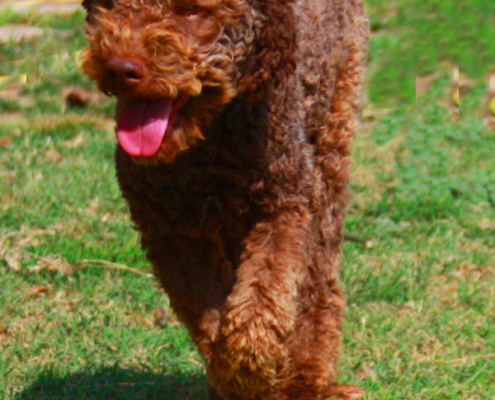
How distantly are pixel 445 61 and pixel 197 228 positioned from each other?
216 inches

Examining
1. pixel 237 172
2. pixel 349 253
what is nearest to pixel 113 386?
pixel 237 172

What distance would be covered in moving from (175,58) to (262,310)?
105cm

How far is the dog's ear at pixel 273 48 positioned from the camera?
3.66m

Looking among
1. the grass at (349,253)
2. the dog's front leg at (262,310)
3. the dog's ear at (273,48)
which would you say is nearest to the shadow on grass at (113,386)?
the grass at (349,253)

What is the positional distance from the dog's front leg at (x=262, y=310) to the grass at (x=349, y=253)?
0.82 m

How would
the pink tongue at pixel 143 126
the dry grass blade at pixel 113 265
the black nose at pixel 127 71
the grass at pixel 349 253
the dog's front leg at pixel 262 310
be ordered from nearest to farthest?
the black nose at pixel 127 71 < the pink tongue at pixel 143 126 < the dog's front leg at pixel 262 310 < the grass at pixel 349 253 < the dry grass blade at pixel 113 265

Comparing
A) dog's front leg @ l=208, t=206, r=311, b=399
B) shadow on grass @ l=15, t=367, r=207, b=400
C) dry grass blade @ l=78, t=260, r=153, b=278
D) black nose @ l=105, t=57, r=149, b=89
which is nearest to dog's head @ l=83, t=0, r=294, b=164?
black nose @ l=105, t=57, r=149, b=89

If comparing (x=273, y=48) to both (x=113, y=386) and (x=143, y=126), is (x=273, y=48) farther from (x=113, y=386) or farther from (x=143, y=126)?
(x=113, y=386)

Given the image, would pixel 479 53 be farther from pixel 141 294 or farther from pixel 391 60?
pixel 141 294

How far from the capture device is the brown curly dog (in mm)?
3572

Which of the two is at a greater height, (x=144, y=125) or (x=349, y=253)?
(x=144, y=125)

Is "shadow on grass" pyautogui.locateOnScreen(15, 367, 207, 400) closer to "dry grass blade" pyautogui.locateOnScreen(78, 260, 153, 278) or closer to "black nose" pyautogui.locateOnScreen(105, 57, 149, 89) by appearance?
"dry grass blade" pyautogui.locateOnScreen(78, 260, 153, 278)

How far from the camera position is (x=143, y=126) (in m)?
3.59

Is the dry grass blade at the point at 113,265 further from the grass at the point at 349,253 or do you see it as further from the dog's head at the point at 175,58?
the dog's head at the point at 175,58
